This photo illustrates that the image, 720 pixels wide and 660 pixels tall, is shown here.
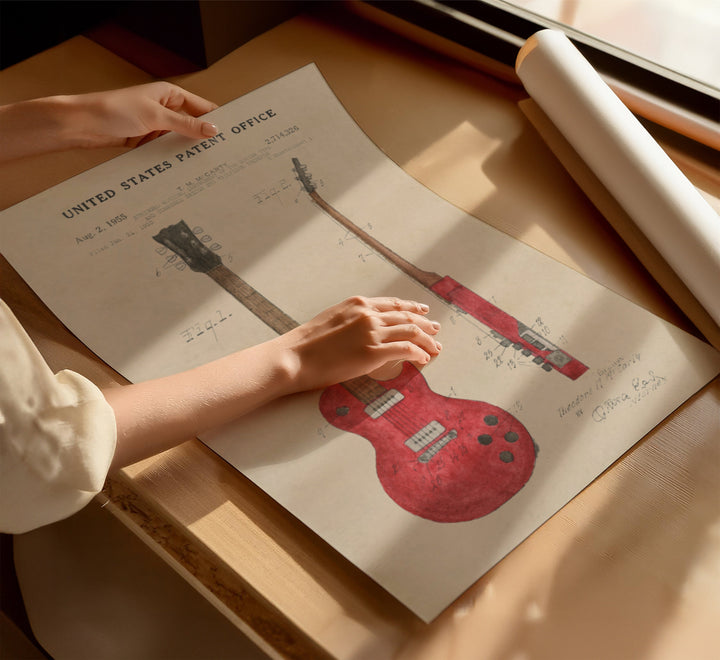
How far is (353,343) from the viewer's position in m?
0.57

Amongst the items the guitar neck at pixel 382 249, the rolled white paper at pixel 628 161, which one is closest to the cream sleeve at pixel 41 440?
the guitar neck at pixel 382 249

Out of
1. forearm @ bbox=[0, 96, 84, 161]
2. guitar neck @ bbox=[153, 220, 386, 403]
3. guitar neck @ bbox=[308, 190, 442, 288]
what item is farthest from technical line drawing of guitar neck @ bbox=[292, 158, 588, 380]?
forearm @ bbox=[0, 96, 84, 161]

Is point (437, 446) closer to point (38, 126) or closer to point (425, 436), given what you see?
point (425, 436)

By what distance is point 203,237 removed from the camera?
668 mm

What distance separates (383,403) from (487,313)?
126mm

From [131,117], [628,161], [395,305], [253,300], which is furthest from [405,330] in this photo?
[131,117]

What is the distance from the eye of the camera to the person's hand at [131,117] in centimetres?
73

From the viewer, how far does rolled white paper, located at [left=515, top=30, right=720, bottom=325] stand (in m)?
0.61

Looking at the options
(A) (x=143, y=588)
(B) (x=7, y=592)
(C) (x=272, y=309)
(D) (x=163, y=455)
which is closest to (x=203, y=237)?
(C) (x=272, y=309)

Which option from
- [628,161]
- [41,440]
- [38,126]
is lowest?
[41,440]

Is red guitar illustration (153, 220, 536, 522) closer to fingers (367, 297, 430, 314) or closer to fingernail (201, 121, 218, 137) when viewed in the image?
fingers (367, 297, 430, 314)

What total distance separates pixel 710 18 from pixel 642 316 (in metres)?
0.44

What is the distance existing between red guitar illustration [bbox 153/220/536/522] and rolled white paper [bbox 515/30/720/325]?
21 cm

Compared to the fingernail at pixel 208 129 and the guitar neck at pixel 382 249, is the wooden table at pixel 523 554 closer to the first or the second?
the guitar neck at pixel 382 249
